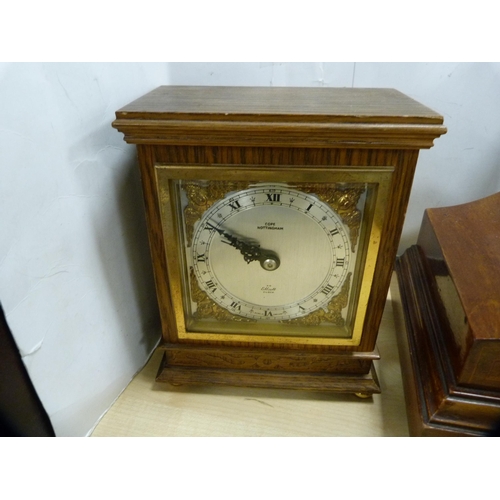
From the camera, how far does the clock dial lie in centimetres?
63

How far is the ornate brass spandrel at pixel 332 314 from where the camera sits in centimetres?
71

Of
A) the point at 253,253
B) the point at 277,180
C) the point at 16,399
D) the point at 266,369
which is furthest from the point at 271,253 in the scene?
the point at 16,399

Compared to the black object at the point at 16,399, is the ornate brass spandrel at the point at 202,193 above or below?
above

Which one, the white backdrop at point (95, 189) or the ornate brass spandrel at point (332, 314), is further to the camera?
the ornate brass spandrel at point (332, 314)

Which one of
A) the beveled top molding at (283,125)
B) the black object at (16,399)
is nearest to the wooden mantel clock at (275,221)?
the beveled top molding at (283,125)

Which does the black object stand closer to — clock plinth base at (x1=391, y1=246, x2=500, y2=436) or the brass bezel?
the brass bezel

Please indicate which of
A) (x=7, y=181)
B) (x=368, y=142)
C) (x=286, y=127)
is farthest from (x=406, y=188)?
(x=7, y=181)

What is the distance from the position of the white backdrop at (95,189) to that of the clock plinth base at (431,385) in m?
0.35

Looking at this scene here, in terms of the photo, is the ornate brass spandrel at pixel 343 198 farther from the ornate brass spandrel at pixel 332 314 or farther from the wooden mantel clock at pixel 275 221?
the ornate brass spandrel at pixel 332 314

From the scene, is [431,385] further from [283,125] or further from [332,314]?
[283,125]

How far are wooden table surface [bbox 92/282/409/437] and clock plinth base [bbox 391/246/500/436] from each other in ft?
0.16

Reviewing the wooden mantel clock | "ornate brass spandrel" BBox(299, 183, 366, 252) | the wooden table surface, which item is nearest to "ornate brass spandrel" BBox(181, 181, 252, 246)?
the wooden mantel clock
